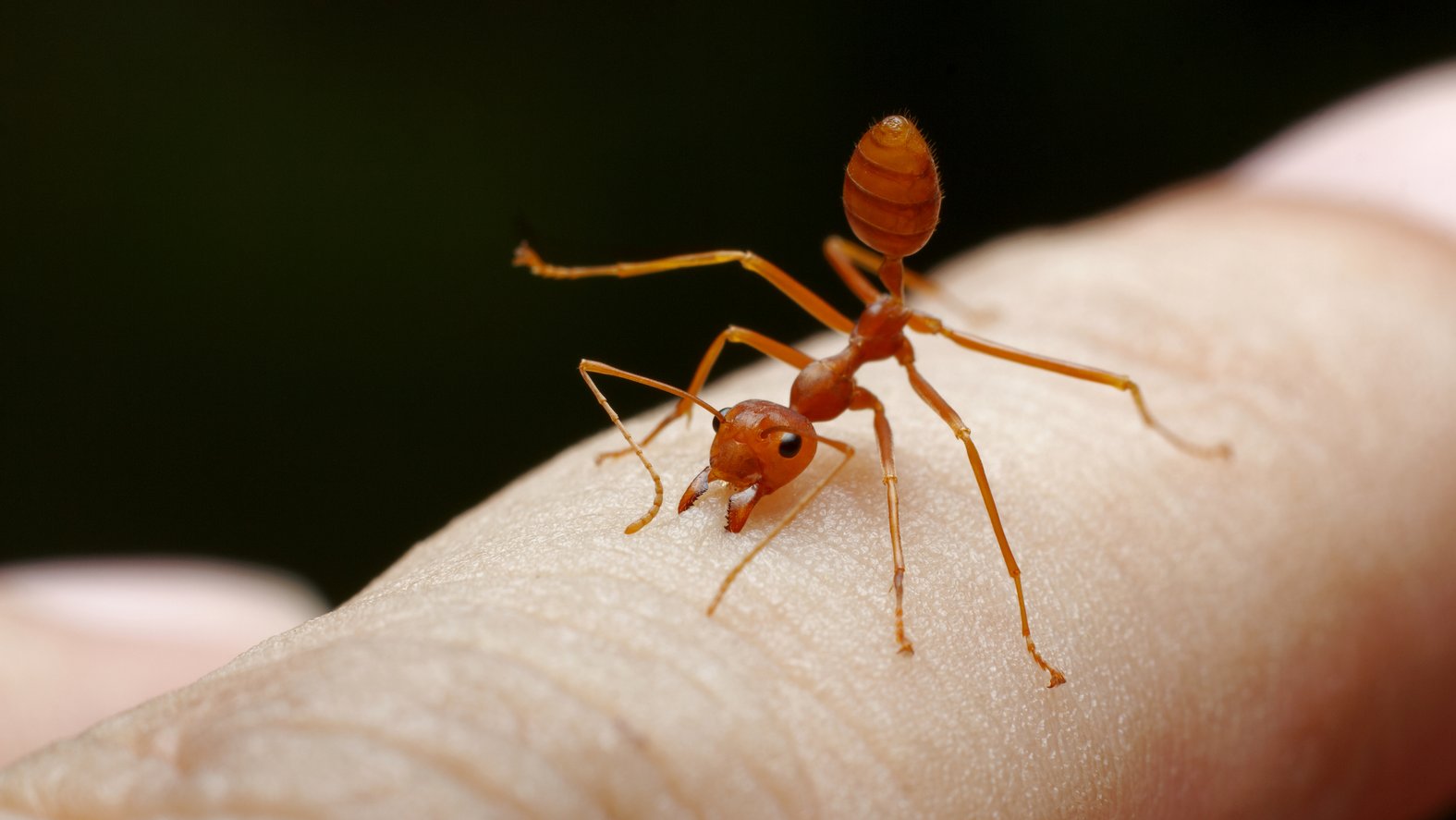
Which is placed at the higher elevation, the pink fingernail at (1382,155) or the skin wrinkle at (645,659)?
the skin wrinkle at (645,659)

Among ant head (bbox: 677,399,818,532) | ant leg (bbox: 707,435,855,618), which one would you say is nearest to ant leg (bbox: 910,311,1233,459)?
ant leg (bbox: 707,435,855,618)

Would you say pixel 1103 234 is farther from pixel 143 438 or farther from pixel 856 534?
pixel 143 438

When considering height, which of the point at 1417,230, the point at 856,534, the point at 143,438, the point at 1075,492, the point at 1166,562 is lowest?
the point at 1417,230

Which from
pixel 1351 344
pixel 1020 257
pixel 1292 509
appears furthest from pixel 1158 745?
pixel 1020 257

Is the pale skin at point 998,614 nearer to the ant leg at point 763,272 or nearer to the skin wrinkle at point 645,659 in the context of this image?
the skin wrinkle at point 645,659

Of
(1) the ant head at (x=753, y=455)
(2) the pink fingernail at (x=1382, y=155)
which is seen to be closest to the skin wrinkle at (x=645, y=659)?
(1) the ant head at (x=753, y=455)

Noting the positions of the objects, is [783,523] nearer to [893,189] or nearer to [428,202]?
[893,189]

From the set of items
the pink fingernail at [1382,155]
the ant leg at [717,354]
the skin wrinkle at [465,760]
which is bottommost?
the pink fingernail at [1382,155]
